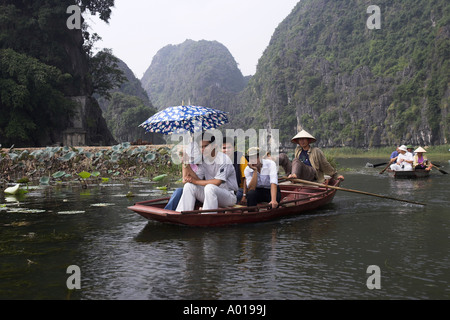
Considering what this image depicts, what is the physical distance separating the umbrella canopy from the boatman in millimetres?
1685

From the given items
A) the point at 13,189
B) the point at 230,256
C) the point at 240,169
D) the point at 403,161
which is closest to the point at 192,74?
the point at 403,161

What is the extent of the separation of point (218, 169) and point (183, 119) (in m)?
1.91

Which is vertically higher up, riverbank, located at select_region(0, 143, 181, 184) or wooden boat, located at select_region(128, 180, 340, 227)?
riverbank, located at select_region(0, 143, 181, 184)

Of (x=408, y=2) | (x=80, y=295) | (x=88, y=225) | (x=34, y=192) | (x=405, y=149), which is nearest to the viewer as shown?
(x=80, y=295)

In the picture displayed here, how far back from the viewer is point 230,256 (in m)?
4.70

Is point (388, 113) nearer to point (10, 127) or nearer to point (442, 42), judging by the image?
point (442, 42)

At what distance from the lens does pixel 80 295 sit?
3.55 m

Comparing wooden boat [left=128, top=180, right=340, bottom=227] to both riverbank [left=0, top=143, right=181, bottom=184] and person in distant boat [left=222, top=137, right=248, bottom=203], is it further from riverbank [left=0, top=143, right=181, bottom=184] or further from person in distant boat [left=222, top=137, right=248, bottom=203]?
riverbank [left=0, top=143, right=181, bottom=184]

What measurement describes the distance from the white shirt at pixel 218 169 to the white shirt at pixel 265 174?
461mm

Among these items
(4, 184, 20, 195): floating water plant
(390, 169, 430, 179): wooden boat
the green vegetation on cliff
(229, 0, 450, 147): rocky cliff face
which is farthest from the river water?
(229, 0, 450, 147): rocky cliff face

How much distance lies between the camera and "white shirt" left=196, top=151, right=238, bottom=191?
230 inches
